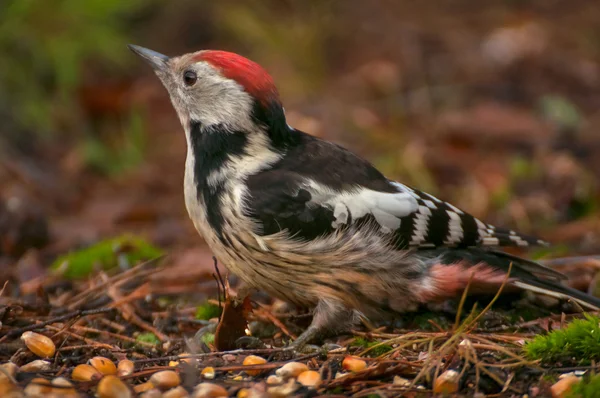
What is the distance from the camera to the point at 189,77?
4.09m

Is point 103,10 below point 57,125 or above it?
above

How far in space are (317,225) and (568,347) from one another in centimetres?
113

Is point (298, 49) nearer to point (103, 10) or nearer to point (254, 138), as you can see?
point (103, 10)

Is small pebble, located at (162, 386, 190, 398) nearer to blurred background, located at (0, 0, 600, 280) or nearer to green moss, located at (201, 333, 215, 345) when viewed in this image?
green moss, located at (201, 333, 215, 345)

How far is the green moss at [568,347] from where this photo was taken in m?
3.00

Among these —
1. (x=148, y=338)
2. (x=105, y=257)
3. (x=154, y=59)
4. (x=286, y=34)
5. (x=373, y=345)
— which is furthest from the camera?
(x=286, y=34)

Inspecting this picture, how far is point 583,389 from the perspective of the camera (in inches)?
105

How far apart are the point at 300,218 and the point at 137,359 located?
2.90 ft

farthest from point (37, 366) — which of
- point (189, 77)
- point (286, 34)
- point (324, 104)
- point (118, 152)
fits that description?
point (286, 34)

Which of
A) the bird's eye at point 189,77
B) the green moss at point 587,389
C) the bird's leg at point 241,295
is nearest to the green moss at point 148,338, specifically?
the bird's leg at point 241,295

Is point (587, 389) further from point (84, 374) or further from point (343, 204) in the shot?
point (84, 374)

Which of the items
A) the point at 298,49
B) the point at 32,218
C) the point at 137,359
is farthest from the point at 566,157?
the point at 137,359

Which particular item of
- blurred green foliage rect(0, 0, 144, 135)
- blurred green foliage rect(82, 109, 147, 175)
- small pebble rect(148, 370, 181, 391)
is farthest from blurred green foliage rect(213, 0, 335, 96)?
small pebble rect(148, 370, 181, 391)

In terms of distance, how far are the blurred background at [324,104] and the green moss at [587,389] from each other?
7.68 feet
